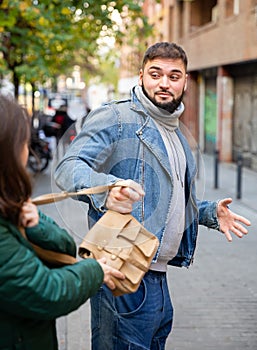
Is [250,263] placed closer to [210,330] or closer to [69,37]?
[210,330]

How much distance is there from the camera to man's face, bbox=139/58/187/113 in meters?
2.73

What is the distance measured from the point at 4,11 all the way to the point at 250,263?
6359mm

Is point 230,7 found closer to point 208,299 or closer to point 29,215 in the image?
point 208,299

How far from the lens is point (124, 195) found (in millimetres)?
2174

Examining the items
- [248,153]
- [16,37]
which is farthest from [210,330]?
[248,153]

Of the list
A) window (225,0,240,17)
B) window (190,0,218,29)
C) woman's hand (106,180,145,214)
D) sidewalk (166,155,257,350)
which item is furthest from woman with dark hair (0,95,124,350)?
window (190,0,218,29)

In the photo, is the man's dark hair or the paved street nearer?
the man's dark hair

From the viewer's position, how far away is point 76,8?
1031 centimetres

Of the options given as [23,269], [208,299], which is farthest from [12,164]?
[208,299]

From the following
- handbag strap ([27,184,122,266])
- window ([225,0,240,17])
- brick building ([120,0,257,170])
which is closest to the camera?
handbag strap ([27,184,122,266])

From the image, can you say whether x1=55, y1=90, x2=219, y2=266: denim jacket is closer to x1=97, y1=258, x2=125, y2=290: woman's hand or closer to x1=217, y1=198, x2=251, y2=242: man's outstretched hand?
x1=217, y1=198, x2=251, y2=242: man's outstretched hand

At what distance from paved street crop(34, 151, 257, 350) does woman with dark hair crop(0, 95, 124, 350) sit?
0.45 metres

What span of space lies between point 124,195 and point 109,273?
29cm

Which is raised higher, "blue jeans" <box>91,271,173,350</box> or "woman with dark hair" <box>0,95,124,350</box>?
"woman with dark hair" <box>0,95,124,350</box>
